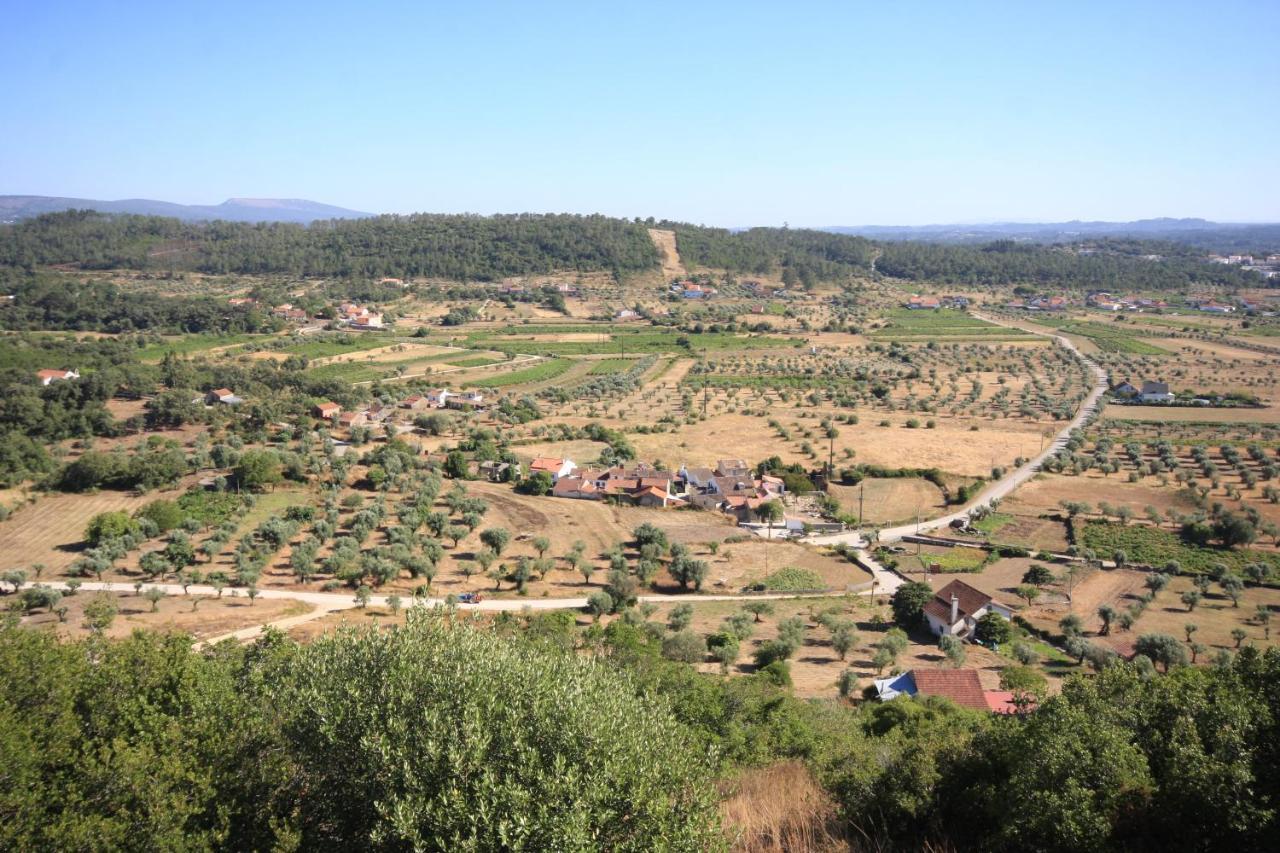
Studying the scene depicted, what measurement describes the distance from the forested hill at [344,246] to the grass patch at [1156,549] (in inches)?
4036

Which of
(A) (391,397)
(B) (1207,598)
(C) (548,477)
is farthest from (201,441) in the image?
(B) (1207,598)

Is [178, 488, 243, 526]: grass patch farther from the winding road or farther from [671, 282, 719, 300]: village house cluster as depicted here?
[671, 282, 719, 300]: village house cluster

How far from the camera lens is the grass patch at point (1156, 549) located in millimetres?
32812

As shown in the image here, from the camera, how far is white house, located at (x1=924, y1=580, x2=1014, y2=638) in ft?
86.9

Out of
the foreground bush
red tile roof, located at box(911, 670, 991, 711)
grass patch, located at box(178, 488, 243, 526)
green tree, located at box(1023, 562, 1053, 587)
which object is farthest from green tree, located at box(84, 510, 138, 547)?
green tree, located at box(1023, 562, 1053, 587)

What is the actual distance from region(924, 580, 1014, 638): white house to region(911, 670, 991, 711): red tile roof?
514 centimetres

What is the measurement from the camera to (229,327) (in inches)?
3369

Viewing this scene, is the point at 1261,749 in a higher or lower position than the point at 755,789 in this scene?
higher

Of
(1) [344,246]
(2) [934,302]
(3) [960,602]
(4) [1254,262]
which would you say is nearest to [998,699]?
(3) [960,602]

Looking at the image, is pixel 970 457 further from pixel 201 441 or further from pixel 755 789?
pixel 201 441

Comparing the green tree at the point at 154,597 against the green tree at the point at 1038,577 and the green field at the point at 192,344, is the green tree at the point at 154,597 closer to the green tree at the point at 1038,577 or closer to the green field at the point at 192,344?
the green tree at the point at 1038,577

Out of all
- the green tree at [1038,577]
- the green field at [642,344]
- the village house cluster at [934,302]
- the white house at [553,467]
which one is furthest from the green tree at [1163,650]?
the village house cluster at [934,302]

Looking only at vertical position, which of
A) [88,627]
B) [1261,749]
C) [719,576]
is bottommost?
[719,576]

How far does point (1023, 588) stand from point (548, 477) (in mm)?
22349
